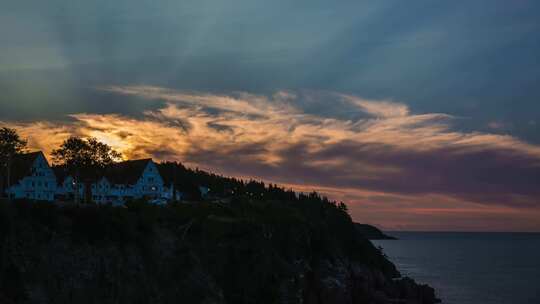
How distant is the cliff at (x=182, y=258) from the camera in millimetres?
53031

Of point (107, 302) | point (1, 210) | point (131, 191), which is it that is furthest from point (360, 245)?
point (1, 210)

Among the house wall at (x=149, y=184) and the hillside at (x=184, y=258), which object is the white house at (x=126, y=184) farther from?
the hillside at (x=184, y=258)

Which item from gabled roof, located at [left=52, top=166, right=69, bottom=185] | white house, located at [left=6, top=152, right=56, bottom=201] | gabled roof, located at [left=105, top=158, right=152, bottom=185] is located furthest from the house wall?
white house, located at [left=6, top=152, right=56, bottom=201]

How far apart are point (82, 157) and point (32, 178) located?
1245cm

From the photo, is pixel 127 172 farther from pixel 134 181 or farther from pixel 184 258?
pixel 184 258

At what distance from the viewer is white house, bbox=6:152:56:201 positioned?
289ft

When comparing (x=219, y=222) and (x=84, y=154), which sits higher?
(x=84, y=154)

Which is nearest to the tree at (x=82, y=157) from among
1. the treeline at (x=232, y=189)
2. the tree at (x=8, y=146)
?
the tree at (x=8, y=146)

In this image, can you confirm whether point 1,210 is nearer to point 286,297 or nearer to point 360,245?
point 286,297

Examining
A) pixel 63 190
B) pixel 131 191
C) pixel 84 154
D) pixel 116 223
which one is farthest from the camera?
Result: pixel 131 191

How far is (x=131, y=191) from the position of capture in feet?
352

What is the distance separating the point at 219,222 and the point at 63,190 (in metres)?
37.6

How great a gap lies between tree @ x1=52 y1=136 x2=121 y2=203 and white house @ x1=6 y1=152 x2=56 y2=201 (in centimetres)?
729

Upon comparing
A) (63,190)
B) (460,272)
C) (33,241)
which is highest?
(63,190)
